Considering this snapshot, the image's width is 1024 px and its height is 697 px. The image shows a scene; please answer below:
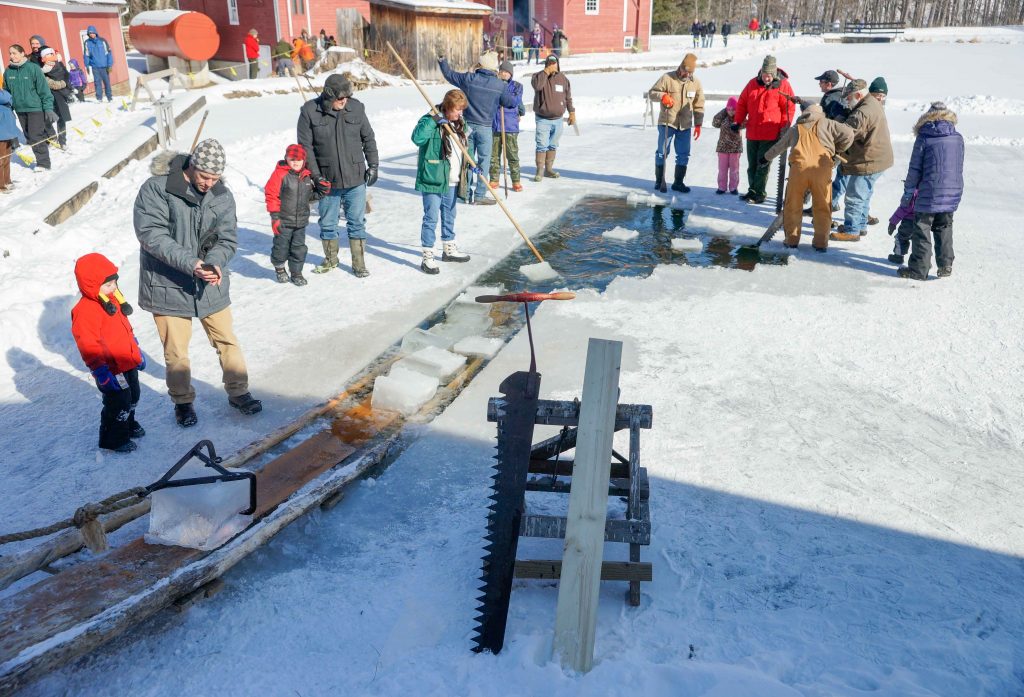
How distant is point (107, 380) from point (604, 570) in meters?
3.07

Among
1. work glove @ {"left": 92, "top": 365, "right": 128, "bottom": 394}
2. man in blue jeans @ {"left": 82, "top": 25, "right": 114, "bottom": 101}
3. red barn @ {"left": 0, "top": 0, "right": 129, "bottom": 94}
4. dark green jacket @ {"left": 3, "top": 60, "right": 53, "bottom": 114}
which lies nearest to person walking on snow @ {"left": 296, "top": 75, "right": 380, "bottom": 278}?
work glove @ {"left": 92, "top": 365, "right": 128, "bottom": 394}

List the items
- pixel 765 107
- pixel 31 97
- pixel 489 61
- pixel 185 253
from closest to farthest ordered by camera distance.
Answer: pixel 185 253 → pixel 489 61 → pixel 765 107 → pixel 31 97

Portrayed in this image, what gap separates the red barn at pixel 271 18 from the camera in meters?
27.6

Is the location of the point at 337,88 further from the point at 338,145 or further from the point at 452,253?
the point at 452,253

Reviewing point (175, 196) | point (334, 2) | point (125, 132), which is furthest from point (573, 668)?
point (334, 2)

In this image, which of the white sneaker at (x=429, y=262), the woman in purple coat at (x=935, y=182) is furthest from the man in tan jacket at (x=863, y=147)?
the white sneaker at (x=429, y=262)

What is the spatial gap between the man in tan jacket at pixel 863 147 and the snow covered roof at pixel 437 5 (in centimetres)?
2028

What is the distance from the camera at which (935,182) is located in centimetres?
727

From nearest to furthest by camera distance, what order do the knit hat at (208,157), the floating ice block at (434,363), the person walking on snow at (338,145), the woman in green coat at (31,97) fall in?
the knit hat at (208,157)
the floating ice block at (434,363)
the person walking on snow at (338,145)
the woman in green coat at (31,97)

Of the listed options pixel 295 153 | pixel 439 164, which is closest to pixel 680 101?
pixel 439 164

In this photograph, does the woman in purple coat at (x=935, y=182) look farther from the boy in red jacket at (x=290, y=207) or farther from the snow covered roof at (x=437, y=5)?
the snow covered roof at (x=437, y=5)

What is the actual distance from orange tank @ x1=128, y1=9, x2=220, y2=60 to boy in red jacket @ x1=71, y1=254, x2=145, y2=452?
81.7 ft

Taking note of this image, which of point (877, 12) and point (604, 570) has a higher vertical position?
point (877, 12)

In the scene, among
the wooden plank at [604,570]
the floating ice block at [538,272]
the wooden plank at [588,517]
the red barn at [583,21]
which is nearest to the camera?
the wooden plank at [588,517]
